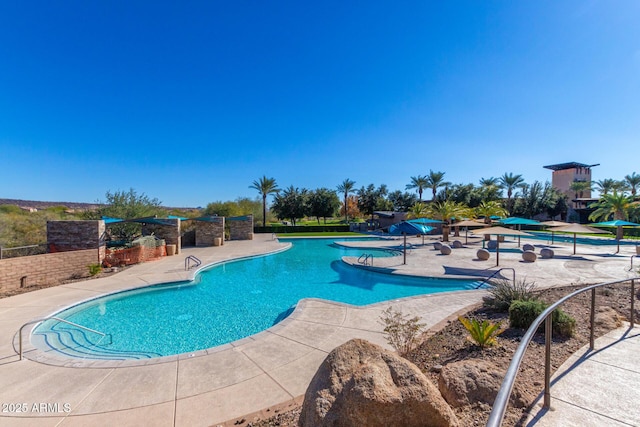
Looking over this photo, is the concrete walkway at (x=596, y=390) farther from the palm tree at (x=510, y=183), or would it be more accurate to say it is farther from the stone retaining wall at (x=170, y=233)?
the palm tree at (x=510, y=183)

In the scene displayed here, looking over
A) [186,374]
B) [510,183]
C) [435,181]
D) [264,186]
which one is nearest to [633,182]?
[510,183]

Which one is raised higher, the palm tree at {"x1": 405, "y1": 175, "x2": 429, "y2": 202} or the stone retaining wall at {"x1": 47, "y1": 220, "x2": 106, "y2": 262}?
the palm tree at {"x1": 405, "y1": 175, "x2": 429, "y2": 202}

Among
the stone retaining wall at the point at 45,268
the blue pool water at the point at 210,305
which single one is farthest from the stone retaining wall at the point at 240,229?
the stone retaining wall at the point at 45,268

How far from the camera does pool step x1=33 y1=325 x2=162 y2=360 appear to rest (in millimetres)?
6227

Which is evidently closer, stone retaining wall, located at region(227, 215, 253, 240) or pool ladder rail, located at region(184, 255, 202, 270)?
pool ladder rail, located at region(184, 255, 202, 270)

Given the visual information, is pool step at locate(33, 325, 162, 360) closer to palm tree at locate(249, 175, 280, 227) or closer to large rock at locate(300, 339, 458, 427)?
large rock at locate(300, 339, 458, 427)

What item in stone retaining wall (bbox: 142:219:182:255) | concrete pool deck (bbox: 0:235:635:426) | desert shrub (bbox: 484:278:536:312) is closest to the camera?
concrete pool deck (bbox: 0:235:635:426)

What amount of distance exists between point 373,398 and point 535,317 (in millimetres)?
4852

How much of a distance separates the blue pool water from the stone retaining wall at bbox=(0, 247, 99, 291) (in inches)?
135

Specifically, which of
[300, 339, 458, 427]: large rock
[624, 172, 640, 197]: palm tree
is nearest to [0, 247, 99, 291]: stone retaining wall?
[300, 339, 458, 427]: large rock

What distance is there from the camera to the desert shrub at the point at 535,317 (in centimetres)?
487

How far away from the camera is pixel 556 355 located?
4.27 meters

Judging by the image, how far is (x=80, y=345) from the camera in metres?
6.77

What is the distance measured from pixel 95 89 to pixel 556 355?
26.2 m
